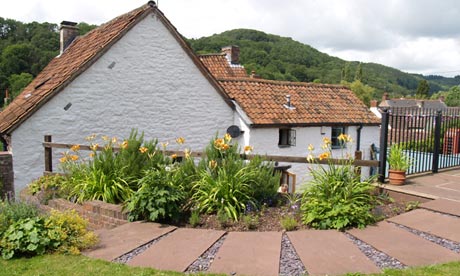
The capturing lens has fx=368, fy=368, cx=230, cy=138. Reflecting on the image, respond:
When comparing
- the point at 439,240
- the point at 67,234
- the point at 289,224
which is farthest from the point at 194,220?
the point at 439,240

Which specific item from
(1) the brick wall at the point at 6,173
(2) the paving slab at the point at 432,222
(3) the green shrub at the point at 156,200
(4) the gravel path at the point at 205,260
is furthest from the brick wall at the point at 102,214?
(1) the brick wall at the point at 6,173

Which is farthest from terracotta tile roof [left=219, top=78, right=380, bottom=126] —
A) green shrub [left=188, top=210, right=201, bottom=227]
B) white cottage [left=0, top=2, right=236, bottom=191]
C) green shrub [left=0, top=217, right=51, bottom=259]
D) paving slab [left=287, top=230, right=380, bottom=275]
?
green shrub [left=0, top=217, right=51, bottom=259]

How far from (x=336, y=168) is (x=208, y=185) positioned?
210 centimetres

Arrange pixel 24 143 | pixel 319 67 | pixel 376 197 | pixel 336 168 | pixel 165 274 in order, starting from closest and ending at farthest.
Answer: pixel 165 274, pixel 336 168, pixel 376 197, pixel 24 143, pixel 319 67

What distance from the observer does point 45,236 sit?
15.3 ft

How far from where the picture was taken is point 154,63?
1284cm

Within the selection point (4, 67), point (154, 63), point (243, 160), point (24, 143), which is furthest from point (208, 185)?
point (4, 67)

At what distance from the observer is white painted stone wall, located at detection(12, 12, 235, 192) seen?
33.8 ft

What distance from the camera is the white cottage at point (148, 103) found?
34.5ft

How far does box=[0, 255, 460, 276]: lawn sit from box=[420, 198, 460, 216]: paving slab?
2.19m

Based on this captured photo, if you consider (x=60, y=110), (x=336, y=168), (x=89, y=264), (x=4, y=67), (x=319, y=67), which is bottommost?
(x=89, y=264)

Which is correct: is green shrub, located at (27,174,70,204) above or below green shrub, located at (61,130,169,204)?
below

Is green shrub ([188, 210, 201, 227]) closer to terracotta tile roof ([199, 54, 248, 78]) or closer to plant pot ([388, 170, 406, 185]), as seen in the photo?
plant pot ([388, 170, 406, 185])

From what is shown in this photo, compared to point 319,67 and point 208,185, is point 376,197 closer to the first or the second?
point 208,185
